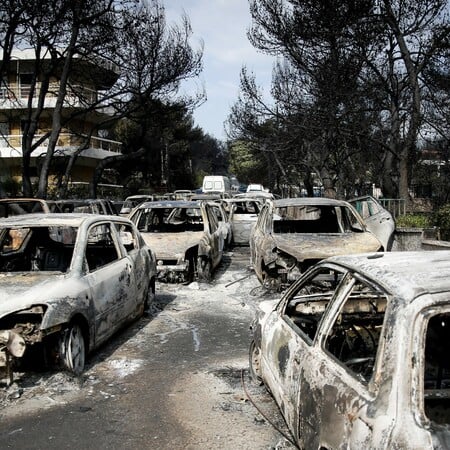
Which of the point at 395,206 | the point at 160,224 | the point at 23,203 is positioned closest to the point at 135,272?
the point at 160,224

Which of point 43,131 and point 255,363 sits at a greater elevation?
point 43,131

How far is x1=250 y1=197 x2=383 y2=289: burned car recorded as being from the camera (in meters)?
8.76

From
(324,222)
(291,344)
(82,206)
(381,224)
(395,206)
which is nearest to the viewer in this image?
(291,344)

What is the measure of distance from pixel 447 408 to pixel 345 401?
0.54 meters

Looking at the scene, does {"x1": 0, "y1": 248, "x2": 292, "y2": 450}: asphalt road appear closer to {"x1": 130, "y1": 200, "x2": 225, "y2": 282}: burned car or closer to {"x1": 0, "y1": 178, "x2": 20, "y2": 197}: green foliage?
{"x1": 130, "y1": 200, "x2": 225, "y2": 282}: burned car

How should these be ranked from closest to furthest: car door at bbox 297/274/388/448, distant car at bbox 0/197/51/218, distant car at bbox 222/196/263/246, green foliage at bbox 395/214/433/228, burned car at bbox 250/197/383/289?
car door at bbox 297/274/388/448, burned car at bbox 250/197/383/289, distant car at bbox 0/197/51/218, green foliage at bbox 395/214/433/228, distant car at bbox 222/196/263/246

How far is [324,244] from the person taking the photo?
29.3 feet

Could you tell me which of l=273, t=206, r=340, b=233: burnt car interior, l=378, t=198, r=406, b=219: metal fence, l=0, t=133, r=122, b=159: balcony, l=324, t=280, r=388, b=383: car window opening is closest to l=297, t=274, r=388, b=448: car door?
l=324, t=280, r=388, b=383: car window opening

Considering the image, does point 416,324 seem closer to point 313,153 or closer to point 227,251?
point 227,251

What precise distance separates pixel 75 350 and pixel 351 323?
267cm

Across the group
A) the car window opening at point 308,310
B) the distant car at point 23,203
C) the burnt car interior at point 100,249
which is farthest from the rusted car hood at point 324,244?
the distant car at point 23,203

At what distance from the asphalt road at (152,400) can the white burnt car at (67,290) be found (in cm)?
26

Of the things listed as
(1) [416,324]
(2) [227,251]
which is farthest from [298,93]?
(1) [416,324]

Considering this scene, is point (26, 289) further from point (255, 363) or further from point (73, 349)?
point (255, 363)
